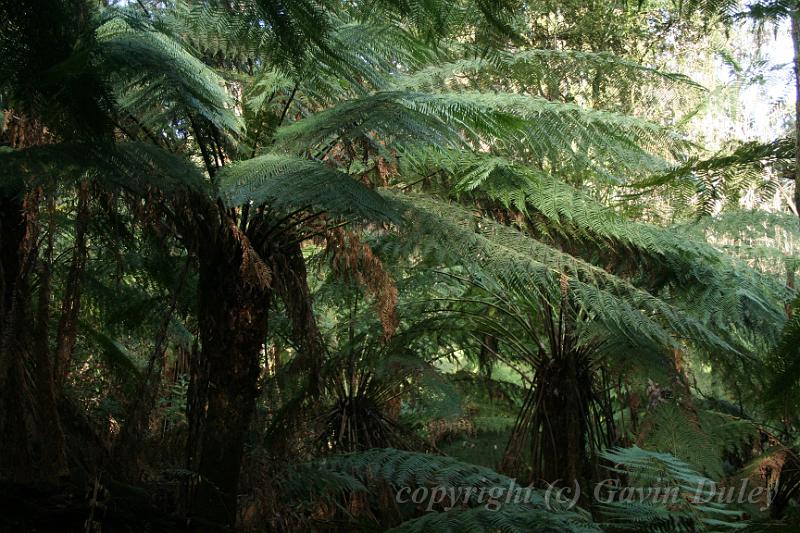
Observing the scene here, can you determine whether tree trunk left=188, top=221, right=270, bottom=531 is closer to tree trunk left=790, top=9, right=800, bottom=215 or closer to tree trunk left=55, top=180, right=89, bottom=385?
tree trunk left=55, top=180, right=89, bottom=385

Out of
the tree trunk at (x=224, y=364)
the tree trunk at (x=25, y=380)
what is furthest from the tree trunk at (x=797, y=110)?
the tree trunk at (x=25, y=380)

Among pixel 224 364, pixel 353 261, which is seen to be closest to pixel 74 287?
pixel 224 364

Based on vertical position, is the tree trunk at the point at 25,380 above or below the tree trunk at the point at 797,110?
below

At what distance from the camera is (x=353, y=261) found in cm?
288

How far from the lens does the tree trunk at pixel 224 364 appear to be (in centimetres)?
235

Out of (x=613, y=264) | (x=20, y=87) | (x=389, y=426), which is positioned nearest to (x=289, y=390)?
(x=389, y=426)

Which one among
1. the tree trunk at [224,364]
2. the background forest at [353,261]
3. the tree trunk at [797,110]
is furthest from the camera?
the tree trunk at [224,364]

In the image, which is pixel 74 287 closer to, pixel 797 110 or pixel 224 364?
pixel 224 364

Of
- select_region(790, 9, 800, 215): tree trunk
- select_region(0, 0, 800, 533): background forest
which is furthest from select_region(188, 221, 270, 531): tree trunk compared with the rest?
select_region(790, 9, 800, 215): tree trunk

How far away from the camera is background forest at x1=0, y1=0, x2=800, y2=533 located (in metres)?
1.63

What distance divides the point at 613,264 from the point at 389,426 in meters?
1.48

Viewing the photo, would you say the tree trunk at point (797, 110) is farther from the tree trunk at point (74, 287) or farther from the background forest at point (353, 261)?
the tree trunk at point (74, 287)

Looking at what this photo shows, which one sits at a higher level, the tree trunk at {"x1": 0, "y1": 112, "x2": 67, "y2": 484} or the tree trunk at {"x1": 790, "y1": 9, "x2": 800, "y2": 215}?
the tree trunk at {"x1": 790, "y1": 9, "x2": 800, "y2": 215}

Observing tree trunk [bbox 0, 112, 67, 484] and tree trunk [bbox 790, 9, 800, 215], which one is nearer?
tree trunk [bbox 790, 9, 800, 215]
